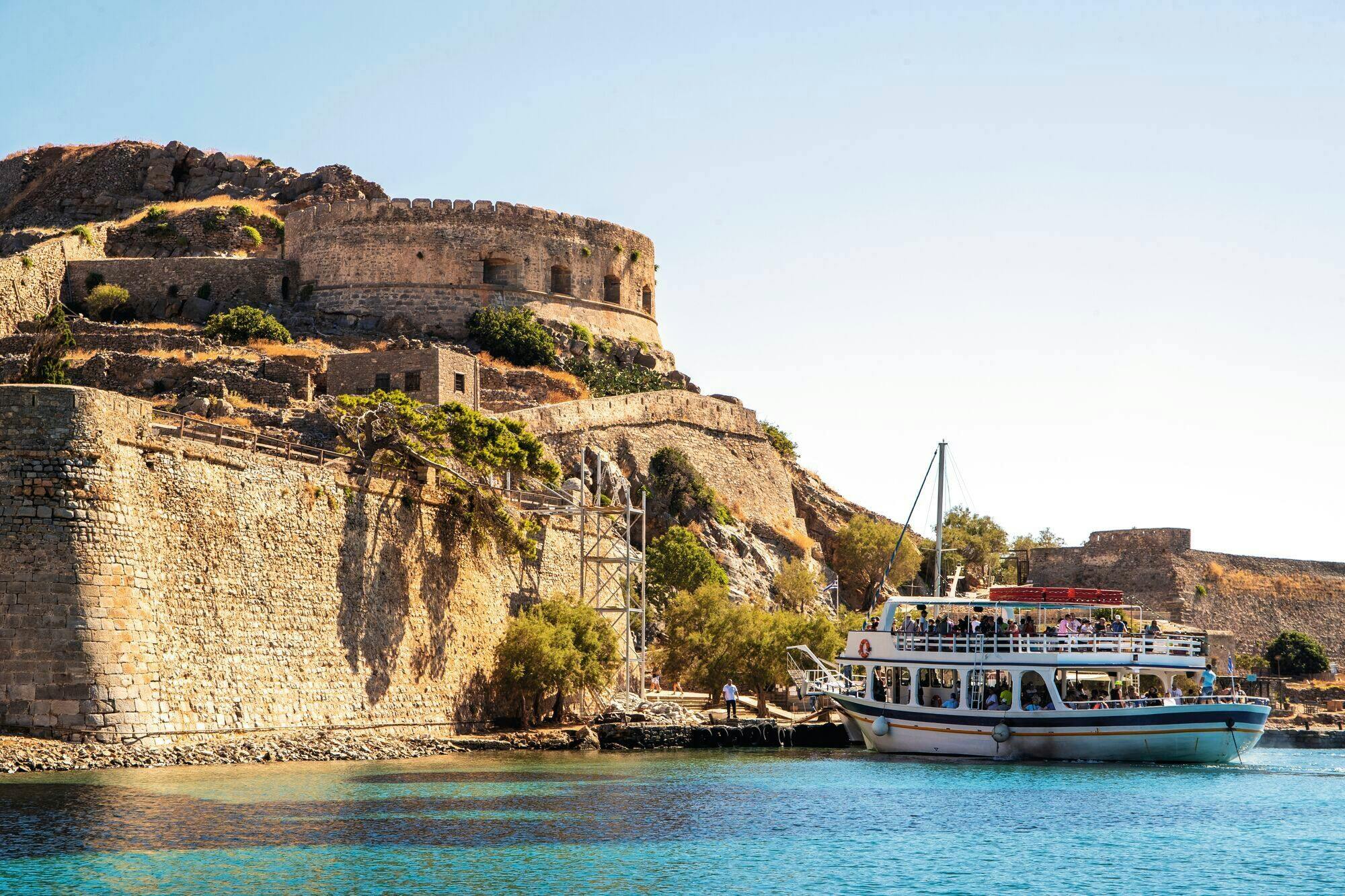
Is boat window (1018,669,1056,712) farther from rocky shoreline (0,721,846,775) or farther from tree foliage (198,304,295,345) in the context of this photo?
tree foliage (198,304,295,345)

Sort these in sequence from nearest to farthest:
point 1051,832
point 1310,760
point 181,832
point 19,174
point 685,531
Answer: point 181,832 < point 1051,832 < point 1310,760 < point 685,531 < point 19,174

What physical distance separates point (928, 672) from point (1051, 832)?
1376cm

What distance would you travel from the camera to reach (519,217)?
62094mm

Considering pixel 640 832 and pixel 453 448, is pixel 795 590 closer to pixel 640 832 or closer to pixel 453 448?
pixel 453 448

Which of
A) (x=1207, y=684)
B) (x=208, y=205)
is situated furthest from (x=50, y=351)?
(x=1207, y=684)

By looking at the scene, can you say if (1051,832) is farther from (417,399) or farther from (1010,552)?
(1010,552)

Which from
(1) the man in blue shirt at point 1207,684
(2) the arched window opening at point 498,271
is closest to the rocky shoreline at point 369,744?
(1) the man in blue shirt at point 1207,684

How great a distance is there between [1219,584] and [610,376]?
2695 centimetres

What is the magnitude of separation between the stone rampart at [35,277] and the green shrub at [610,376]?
17526mm

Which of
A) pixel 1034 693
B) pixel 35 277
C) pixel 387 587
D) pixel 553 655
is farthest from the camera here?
pixel 35 277

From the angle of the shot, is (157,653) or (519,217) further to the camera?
(519,217)

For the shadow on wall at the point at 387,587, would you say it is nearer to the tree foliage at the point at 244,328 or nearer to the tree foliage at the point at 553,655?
the tree foliage at the point at 553,655

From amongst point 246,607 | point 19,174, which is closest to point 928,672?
point 246,607

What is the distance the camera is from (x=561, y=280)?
63.5 metres
